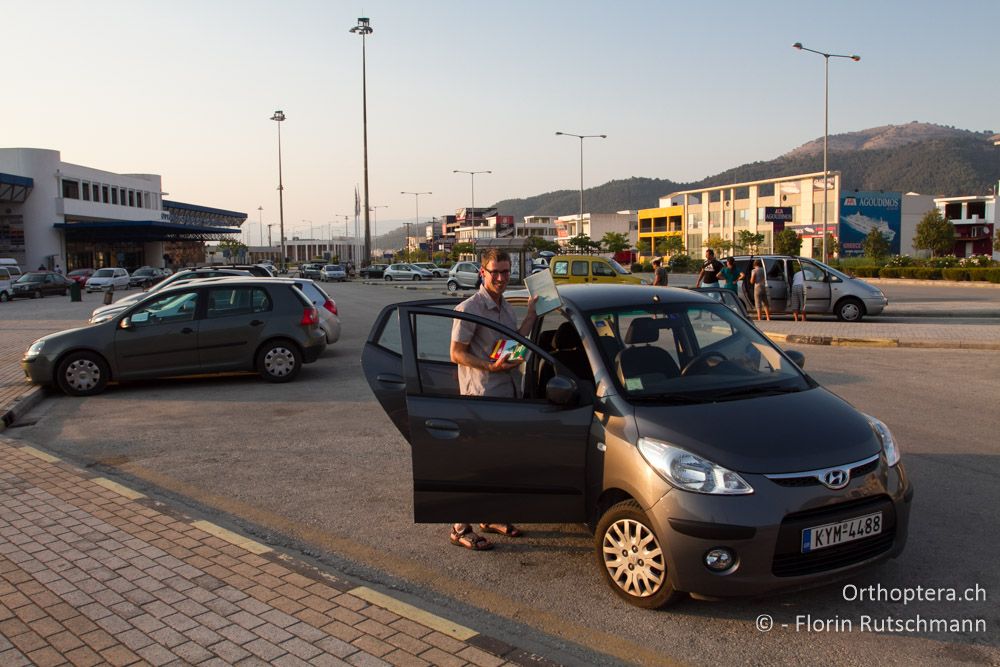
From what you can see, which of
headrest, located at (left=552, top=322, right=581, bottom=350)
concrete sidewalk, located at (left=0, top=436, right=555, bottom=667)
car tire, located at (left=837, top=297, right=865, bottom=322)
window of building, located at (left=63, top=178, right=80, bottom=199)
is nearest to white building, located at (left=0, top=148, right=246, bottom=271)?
window of building, located at (left=63, top=178, right=80, bottom=199)

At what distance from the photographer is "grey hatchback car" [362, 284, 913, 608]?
3.87m

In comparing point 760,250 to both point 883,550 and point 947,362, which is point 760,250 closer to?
point 947,362

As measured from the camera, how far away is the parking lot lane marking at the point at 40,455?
7422 mm

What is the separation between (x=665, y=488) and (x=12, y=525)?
452cm

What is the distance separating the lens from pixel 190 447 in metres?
8.00

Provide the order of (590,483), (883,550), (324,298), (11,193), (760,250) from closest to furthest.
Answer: (883,550), (590,483), (324,298), (11,193), (760,250)

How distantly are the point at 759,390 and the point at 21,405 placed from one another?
30.0ft

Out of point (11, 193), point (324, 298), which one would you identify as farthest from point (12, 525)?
point (11, 193)

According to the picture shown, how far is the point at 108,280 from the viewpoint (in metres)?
49.5

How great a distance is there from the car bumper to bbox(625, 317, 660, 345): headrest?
1.30m

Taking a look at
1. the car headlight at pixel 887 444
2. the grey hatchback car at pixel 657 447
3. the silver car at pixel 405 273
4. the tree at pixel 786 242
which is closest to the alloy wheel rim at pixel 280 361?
the grey hatchback car at pixel 657 447

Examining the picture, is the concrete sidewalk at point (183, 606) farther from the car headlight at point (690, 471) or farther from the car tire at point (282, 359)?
the car tire at point (282, 359)

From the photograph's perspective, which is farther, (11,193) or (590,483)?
(11,193)

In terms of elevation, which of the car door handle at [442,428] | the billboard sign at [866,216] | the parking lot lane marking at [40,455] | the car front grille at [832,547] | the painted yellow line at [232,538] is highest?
the billboard sign at [866,216]
